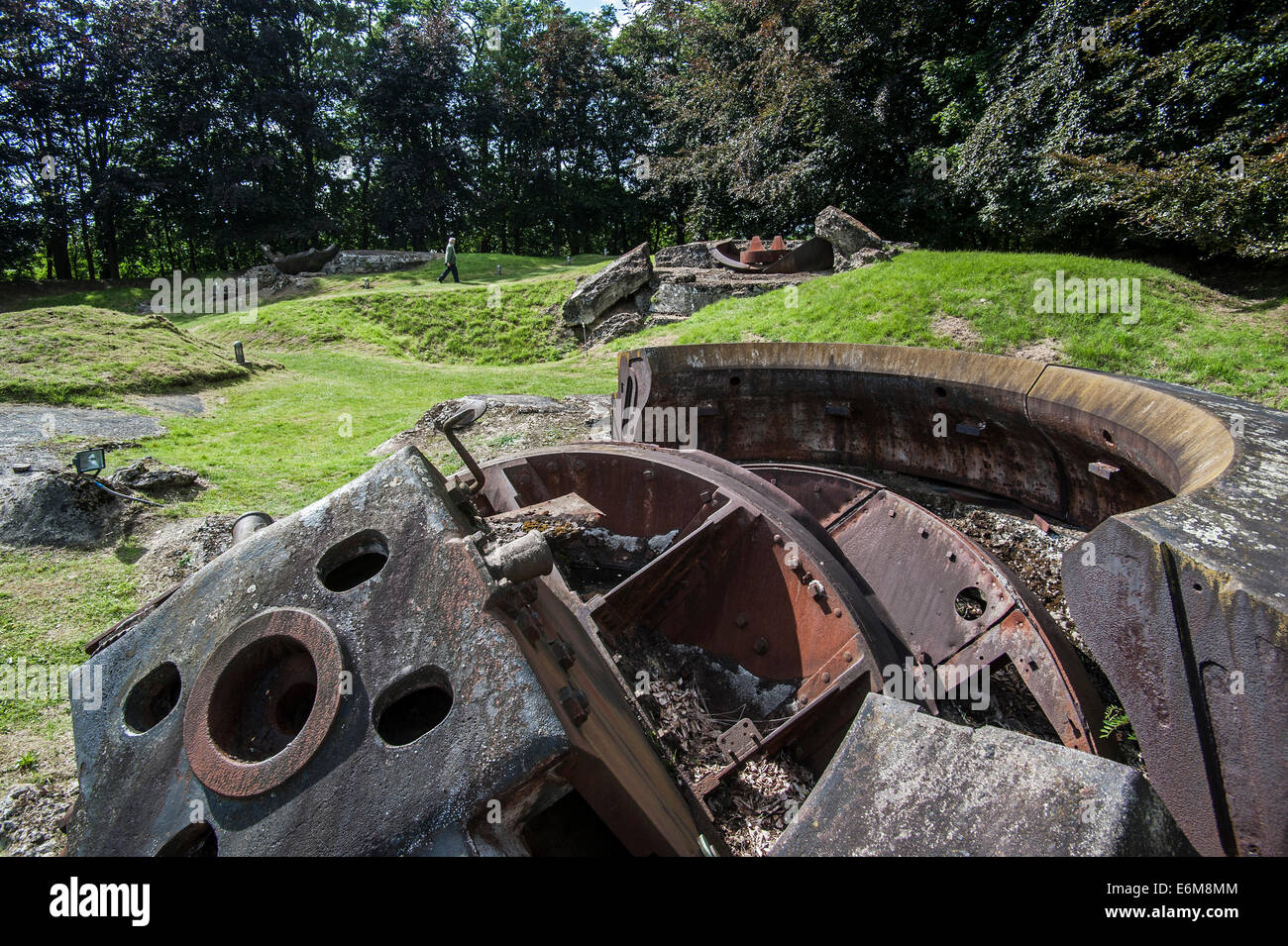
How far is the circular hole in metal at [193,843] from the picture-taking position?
5.67 feet

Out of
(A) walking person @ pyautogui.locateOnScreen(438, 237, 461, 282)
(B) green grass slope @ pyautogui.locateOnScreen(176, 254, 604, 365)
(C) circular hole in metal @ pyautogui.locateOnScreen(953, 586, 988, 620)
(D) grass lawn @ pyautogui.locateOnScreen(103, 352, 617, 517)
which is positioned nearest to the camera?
(C) circular hole in metal @ pyautogui.locateOnScreen(953, 586, 988, 620)

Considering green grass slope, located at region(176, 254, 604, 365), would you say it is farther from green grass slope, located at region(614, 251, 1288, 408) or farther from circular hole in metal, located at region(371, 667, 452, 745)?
circular hole in metal, located at region(371, 667, 452, 745)

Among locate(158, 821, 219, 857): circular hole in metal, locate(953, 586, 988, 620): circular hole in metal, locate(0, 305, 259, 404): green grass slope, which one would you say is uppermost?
locate(0, 305, 259, 404): green grass slope

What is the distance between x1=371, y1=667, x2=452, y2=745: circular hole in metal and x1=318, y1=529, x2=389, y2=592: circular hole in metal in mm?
413

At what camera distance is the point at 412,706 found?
1.92 metres

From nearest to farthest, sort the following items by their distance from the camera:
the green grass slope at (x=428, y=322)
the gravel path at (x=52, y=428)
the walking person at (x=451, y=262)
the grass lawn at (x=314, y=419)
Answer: the gravel path at (x=52, y=428) → the grass lawn at (x=314, y=419) → the green grass slope at (x=428, y=322) → the walking person at (x=451, y=262)

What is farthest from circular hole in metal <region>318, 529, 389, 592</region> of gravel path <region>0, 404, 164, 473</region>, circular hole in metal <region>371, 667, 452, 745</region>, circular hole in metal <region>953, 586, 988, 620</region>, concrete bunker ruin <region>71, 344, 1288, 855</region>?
gravel path <region>0, 404, 164, 473</region>

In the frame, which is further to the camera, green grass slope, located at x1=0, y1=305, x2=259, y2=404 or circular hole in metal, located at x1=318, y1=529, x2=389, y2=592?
green grass slope, located at x1=0, y1=305, x2=259, y2=404

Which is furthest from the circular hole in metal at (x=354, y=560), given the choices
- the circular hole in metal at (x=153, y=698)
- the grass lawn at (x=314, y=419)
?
the grass lawn at (x=314, y=419)

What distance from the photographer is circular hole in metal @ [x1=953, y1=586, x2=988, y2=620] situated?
3.57m

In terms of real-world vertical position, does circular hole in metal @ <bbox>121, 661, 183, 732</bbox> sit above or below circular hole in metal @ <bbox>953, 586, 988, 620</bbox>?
above

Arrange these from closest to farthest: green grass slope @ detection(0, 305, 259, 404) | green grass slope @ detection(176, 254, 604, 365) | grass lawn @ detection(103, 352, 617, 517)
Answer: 1. grass lawn @ detection(103, 352, 617, 517)
2. green grass slope @ detection(0, 305, 259, 404)
3. green grass slope @ detection(176, 254, 604, 365)

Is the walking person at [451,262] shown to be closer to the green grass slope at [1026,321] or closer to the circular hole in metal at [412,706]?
the green grass slope at [1026,321]

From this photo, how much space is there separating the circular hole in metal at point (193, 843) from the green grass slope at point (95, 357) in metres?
11.3
